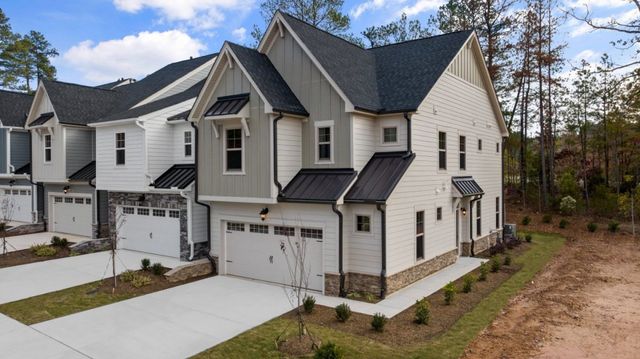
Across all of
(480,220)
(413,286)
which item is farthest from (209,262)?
(480,220)

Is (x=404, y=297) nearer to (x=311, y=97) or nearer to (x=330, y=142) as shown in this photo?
(x=330, y=142)

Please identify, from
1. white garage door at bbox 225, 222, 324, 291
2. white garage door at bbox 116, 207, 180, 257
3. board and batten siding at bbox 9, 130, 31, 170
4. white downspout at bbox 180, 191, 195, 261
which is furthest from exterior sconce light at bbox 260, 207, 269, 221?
board and batten siding at bbox 9, 130, 31, 170

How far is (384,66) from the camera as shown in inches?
631

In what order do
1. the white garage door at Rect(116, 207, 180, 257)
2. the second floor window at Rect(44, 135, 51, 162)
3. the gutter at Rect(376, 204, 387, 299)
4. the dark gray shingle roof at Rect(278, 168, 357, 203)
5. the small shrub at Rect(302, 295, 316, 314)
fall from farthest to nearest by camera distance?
the second floor window at Rect(44, 135, 51, 162) < the white garage door at Rect(116, 207, 180, 257) < the dark gray shingle roof at Rect(278, 168, 357, 203) < the gutter at Rect(376, 204, 387, 299) < the small shrub at Rect(302, 295, 316, 314)

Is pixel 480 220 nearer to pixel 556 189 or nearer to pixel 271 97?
pixel 271 97

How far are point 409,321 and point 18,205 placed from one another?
84.3 ft

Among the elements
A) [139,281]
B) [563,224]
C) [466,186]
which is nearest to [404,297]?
[466,186]

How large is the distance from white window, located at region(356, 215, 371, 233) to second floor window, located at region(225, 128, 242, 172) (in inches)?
162

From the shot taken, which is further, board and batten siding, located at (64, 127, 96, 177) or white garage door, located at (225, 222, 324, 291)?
board and batten siding, located at (64, 127, 96, 177)

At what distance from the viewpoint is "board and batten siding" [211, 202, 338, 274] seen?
39.2 ft

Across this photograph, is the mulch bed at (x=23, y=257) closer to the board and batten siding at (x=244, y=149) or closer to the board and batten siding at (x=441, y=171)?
the board and batten siding at (x=244, y=149)

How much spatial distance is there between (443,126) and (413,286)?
5942mm

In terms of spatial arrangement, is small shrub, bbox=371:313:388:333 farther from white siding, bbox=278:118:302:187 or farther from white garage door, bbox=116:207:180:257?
white garage door, bbox=116:207:180:257

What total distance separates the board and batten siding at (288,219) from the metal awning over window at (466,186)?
6.27 m
